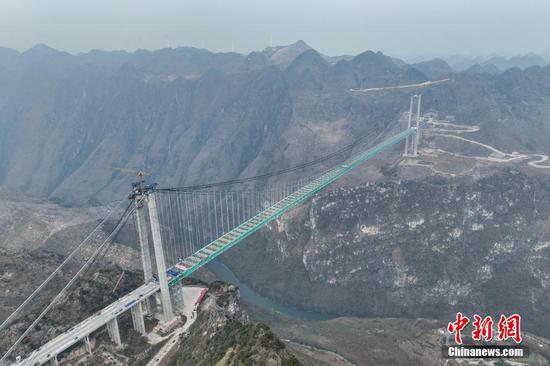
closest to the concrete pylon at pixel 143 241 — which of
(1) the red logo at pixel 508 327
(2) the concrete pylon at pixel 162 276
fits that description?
(2) the concrete pylon at pixel 162 276

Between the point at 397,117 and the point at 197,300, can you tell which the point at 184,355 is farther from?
the point at 397,117

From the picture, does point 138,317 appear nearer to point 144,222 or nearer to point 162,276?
point 162,276

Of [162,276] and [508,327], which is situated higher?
[162,276]

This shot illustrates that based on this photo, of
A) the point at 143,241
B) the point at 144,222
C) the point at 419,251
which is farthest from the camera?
the point at 419,251

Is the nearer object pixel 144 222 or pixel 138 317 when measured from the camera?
pixel 138 317

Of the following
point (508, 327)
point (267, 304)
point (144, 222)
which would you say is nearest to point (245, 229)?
point (144, 222)

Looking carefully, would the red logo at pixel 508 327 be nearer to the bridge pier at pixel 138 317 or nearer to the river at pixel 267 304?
the bridge pier at pixel 138 317

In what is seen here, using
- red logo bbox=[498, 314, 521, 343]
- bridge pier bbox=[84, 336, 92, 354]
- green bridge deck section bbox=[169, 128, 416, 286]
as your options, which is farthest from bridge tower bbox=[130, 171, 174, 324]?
red logo bbox=[498, 314, 521, 343]
